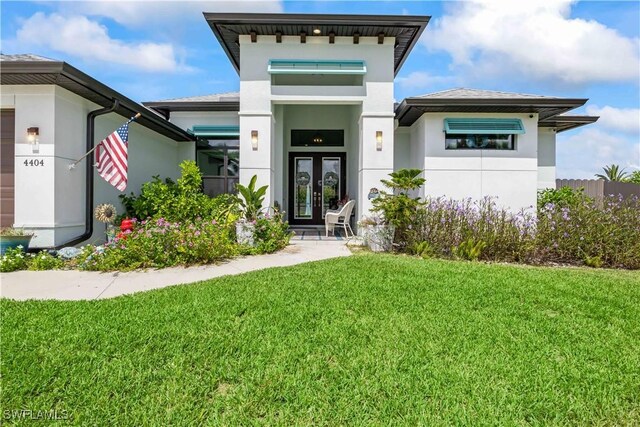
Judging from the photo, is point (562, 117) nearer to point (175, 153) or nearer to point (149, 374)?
point (175, 153)

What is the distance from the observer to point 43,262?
636 cm

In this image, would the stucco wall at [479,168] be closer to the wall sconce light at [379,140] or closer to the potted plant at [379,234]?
the wall sconce light at [379,140]

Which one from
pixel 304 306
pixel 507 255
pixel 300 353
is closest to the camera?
pixel 300 353

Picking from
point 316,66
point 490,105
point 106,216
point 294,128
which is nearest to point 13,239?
point 106,216

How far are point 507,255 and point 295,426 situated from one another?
693 cm

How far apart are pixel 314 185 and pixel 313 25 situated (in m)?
6.09

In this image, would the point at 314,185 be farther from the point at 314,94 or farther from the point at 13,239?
the point at 13,239

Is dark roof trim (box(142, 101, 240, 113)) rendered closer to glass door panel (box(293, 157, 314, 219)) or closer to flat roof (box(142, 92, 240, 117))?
flat roof (box(142, 92, 240, 117))

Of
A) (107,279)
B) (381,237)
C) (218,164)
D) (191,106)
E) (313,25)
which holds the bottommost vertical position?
(107,279)

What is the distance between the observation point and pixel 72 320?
385 centimetres

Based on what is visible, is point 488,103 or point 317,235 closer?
point 488,103

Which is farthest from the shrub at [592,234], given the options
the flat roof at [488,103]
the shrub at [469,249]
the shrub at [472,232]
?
the flat roof at [488,103]

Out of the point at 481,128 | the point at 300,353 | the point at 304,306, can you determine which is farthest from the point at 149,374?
the point at 481,128

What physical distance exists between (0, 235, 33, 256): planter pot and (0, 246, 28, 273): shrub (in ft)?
0.43
